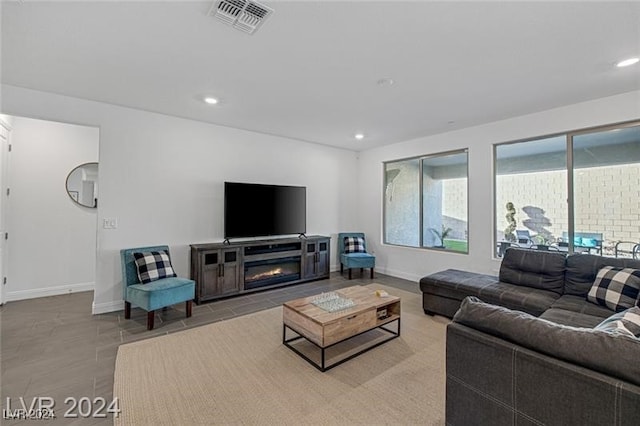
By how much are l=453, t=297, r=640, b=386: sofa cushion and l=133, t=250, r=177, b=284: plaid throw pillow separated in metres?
3.53

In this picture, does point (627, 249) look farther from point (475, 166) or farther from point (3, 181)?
point (3, 181)

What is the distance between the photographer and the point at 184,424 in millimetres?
1781

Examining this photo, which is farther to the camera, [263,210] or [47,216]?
[263,210]

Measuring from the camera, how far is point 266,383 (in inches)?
87.3

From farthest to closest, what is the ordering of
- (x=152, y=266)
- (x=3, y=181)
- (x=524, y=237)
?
(x=524, y=237) < (x=3, y=181) < (x=152, y=266)

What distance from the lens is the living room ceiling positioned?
1973 millimetres

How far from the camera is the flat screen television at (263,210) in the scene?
4.56 m

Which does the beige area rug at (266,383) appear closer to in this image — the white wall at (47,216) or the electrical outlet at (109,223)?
the electrical outlet at (109,223)

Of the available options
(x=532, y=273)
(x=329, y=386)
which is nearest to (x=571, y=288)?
(x=532, y=273)

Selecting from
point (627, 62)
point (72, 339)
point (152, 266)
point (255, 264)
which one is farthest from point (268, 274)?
point (627, 62)

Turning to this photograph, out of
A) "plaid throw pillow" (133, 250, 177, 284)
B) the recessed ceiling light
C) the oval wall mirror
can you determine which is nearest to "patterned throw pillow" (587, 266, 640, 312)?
the recessed ceiling light

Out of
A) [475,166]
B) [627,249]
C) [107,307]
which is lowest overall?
[107,307]

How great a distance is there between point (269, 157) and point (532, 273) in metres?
4.28

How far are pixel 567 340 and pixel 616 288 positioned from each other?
2027 mm
